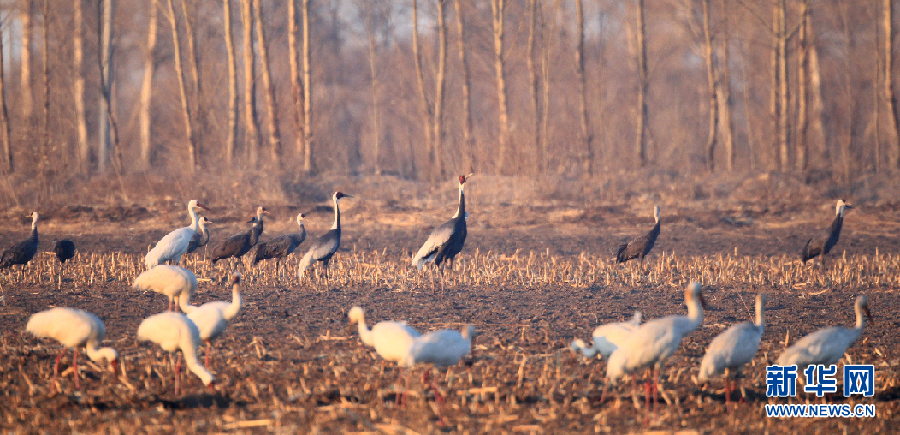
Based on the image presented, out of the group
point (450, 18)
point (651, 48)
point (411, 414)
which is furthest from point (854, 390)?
point (651, 48)

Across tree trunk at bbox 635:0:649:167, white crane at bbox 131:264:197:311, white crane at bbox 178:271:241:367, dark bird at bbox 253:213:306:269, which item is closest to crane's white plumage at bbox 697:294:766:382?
white crane at bbox 178:271:241:367

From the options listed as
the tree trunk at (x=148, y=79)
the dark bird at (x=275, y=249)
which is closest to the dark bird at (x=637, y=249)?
the dark bird at (x=275, y=249)

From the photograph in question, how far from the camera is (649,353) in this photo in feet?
18.4

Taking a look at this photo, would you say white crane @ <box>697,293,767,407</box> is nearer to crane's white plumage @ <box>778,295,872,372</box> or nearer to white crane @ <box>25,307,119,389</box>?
crane's white plumage @ <box>778,295,872,372</box>

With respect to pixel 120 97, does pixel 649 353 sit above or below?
below

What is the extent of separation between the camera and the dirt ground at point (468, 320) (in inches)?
209

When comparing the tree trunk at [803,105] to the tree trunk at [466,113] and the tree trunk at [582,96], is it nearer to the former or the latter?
the tree trunk at [582,96]

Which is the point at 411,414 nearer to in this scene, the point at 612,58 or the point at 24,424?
the point at 24,424

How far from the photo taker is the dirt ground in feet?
17.4


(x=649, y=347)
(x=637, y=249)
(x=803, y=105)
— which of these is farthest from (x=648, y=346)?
(x=803, y=105)

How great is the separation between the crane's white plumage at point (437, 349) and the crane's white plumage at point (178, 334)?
1437 mm

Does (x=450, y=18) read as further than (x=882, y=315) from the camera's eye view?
Yes

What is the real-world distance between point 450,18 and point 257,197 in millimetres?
13991

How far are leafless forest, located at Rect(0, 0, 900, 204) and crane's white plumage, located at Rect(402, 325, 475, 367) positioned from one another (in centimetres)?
1544
